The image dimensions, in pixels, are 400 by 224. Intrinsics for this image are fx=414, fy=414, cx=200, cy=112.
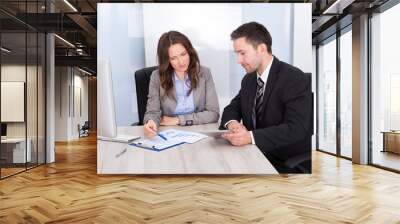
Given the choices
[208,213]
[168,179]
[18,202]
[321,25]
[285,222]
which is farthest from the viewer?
[321,25]

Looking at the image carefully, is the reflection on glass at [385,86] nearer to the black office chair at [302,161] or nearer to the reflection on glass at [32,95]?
the black office chair at [302,161]

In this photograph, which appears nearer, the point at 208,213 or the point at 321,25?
the point at 208,213

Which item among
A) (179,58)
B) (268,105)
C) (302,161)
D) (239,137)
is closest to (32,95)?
(179,58)

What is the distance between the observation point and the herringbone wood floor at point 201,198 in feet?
13.3

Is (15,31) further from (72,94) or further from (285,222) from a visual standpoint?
(72,94)

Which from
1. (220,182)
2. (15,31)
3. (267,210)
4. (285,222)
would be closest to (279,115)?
(220,182)

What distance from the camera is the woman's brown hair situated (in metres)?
6.08

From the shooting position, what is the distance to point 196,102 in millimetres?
6125

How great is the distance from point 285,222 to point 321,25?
5709 millimetres

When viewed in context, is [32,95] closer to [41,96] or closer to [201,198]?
[41,96]

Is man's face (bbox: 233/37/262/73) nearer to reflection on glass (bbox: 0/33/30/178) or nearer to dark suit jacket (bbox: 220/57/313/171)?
dark suit jacket (bbox: 220/57/313/171)

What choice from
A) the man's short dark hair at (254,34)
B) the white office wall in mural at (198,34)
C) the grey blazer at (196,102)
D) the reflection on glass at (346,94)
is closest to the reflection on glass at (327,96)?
the reflection on glass at (346,94)

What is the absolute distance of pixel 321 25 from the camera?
8516mm

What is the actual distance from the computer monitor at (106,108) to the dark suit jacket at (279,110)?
1563 millimetres
